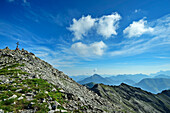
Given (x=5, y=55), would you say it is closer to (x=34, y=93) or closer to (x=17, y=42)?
(x=17, y=42)

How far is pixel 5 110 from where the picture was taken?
9.95 m

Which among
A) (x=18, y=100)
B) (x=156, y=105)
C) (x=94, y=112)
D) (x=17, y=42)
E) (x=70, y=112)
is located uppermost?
(x=17, y=42)

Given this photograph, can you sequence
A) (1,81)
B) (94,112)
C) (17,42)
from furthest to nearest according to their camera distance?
1. (17,42)
2. (94,112)
3. (1,81)

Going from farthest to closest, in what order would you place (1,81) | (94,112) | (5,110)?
(94,112), (1,81), (5,110)

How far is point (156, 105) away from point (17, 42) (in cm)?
18825

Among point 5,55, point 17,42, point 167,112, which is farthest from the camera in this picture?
point 167,112

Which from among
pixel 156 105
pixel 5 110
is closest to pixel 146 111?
pixel 156 105

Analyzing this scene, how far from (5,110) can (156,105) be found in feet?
613

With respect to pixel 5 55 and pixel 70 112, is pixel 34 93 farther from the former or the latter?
pixel 5 55

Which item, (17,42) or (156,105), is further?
(156,105)

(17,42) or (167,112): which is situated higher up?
(17,42)

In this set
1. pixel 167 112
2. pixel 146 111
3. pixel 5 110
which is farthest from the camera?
pixel 167 112

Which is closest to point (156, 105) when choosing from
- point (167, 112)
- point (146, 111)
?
point (167, 112)

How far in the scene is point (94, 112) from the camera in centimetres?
1853
